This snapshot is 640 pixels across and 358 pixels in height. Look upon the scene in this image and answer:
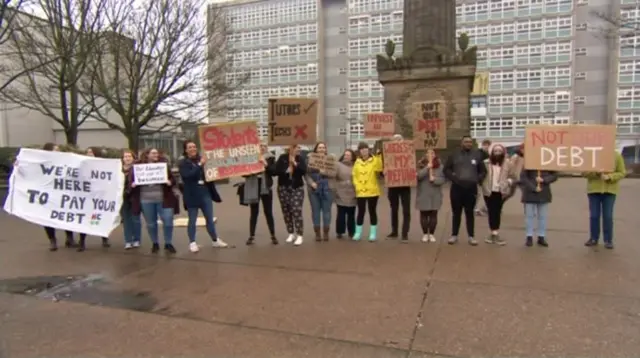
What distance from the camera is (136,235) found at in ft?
24.3

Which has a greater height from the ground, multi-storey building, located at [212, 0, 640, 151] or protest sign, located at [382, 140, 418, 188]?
multi-storey building, located at [212, 0, 640, 151]

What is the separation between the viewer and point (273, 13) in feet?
227

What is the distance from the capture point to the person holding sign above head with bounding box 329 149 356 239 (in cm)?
742

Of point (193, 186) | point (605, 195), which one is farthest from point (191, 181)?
point (605, 195)

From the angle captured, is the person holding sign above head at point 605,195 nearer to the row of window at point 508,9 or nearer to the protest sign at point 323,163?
the protest sign at point 323,163

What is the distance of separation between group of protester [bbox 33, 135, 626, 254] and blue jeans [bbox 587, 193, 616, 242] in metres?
0.01

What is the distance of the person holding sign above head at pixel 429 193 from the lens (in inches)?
281

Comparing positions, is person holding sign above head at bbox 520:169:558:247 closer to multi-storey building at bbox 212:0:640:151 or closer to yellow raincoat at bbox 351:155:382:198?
yellow raincoat at bbox 351:155:382:198

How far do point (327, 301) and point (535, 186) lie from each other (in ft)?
13.4

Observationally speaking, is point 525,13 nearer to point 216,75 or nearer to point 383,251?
point 216,75

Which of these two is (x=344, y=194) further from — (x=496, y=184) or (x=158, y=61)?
(x=158, y=61)

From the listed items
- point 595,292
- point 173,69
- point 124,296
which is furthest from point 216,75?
point 595,292

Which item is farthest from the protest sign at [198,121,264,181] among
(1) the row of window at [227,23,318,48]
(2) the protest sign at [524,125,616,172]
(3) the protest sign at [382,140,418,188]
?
(1) the row of window at [227,23,318,48]

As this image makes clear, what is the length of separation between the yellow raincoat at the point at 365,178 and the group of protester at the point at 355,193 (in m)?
0.02
